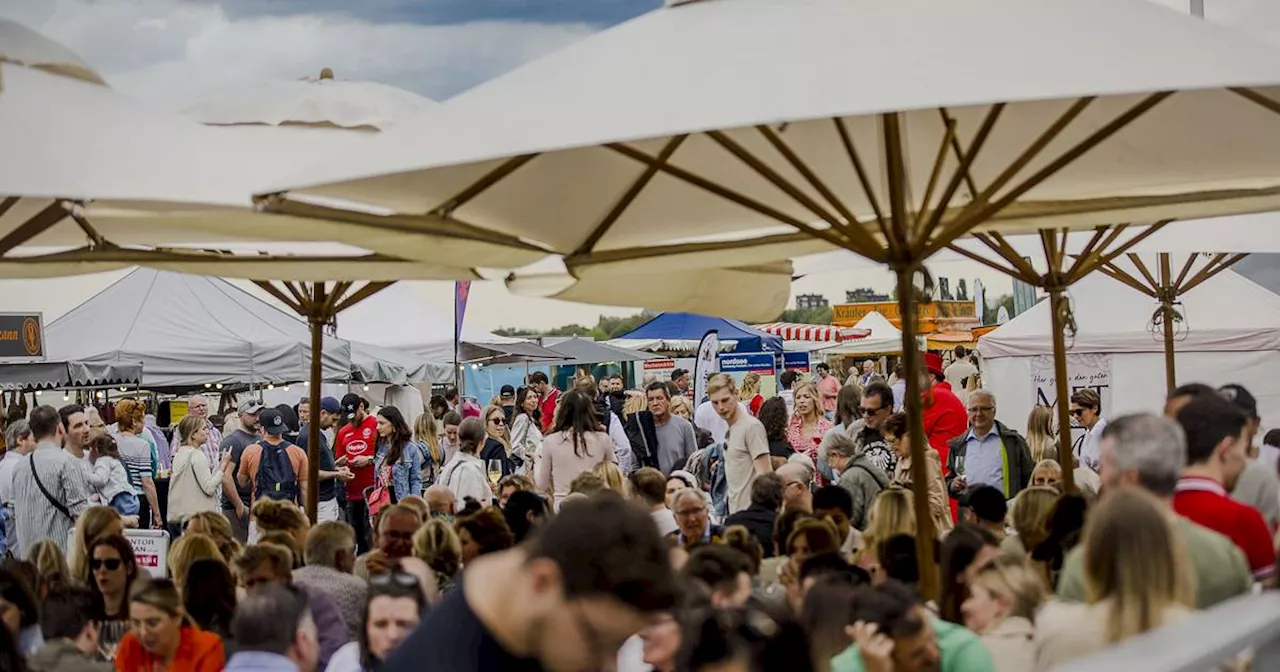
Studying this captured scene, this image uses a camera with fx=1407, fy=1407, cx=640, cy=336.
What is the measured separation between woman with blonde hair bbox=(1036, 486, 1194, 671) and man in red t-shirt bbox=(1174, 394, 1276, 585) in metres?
0.70

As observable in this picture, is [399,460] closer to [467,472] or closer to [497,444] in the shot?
[497,444]

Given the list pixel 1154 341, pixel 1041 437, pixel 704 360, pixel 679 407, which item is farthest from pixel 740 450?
pixel 704 360

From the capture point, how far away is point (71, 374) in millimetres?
16078

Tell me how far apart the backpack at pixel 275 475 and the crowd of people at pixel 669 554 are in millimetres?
19

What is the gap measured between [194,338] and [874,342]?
21.3m

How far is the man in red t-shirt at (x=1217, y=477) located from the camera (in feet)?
12.8

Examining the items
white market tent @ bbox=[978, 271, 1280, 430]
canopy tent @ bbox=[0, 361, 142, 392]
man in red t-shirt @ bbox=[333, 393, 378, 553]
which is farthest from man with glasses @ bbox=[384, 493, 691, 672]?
canopy tent @ bbox=[0, 361, 142, 392]

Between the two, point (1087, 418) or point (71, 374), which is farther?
point (71, 374)

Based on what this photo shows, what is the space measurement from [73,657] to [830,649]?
2.56 metres

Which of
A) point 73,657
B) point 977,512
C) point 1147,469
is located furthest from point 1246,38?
point 73,657

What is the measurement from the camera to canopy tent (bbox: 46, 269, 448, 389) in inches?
626

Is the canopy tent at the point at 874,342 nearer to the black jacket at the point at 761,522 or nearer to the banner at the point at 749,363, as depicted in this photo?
the banner at the point at 749,363

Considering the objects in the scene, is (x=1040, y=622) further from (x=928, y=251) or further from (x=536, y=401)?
(x=536, y=401)

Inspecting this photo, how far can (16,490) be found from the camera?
9.45m
